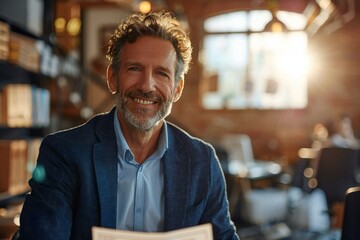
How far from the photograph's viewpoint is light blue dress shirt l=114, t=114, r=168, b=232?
1490 mm

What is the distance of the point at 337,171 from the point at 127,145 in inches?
153

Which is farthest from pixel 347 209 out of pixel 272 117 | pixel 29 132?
pixel 272 117

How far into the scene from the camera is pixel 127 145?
1529 millimetres

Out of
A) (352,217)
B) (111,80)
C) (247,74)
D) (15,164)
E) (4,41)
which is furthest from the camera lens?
(247,74)

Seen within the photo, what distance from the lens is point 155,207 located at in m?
1.51

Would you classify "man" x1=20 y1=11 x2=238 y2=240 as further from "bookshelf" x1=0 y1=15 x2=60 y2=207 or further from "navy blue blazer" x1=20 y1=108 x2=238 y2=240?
"bookshelf" x1=0 y1=15 x2=60 y2=207

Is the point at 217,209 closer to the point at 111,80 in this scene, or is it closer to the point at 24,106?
the point at 111,80

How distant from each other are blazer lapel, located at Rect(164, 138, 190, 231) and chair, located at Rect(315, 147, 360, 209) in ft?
12.3

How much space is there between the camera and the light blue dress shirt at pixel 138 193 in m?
1.49

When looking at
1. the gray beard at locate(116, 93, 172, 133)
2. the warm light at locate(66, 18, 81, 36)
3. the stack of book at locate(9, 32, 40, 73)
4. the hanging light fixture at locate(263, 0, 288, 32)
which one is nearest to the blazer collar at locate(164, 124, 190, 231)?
the gray beard at locate(116, 93, 172, 133)

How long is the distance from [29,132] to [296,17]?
21.9ft

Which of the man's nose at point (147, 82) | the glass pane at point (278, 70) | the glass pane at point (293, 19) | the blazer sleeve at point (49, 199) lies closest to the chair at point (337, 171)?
the man's nose at point (147, 82)

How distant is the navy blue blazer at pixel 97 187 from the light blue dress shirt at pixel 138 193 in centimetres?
4

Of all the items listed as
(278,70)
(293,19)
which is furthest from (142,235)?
Answer: (293,19)
